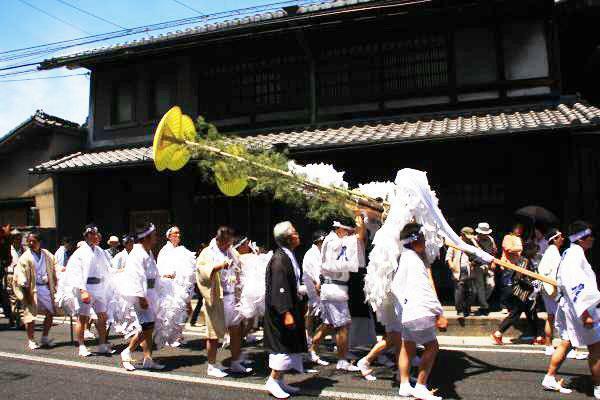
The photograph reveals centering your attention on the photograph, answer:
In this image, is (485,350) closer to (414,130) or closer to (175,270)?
(414,130)

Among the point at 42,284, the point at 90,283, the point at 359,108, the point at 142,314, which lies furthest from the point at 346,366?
the point at 359,108

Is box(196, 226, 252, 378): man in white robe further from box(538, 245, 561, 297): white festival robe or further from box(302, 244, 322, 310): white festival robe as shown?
box(538, 245, 561, 297): white festival robe

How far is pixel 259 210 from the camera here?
13367mm

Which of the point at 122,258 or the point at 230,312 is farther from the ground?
the point at 122,258

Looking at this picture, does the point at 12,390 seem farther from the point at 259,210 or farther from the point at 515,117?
the point at 515,117

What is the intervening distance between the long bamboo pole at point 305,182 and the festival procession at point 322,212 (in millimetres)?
32

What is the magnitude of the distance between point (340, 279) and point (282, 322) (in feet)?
4.67

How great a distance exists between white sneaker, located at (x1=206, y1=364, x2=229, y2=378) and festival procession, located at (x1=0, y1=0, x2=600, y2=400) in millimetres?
22

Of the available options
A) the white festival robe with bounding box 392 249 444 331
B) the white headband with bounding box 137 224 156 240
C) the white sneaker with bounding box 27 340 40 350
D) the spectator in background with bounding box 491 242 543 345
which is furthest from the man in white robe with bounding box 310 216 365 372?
the white sneaker with bounding box 27 340 40 350

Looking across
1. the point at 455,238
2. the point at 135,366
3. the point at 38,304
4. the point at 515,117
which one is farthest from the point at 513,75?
the point at 38,304

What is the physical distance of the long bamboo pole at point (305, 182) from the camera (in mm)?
6898

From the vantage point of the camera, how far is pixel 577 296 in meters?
5.38

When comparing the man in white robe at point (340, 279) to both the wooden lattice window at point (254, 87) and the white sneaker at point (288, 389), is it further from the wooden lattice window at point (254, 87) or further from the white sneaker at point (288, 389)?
the wooden lattice window at point (254, 87)

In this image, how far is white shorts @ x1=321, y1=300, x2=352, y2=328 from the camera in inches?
273
